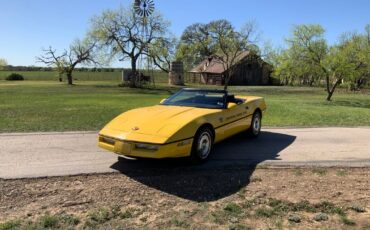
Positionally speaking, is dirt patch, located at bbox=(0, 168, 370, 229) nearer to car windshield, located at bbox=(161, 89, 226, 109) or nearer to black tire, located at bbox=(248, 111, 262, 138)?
car windshield, located at bbox=(161, 89, 226, 109)

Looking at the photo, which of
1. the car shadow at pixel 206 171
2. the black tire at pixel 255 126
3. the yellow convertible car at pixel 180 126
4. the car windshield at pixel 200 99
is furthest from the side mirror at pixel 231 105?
the black tire at pixel 255 126

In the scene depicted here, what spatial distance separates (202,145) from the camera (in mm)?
5945

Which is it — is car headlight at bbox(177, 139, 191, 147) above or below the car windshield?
below

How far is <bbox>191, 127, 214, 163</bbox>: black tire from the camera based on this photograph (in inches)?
226

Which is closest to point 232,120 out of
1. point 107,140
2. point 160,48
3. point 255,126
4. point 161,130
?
point 255,126

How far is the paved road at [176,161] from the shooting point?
18.7ft

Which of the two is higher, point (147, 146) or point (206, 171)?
point (147, 146)

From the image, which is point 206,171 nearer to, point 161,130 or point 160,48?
point 161,130

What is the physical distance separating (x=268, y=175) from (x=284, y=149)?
191 centimetres

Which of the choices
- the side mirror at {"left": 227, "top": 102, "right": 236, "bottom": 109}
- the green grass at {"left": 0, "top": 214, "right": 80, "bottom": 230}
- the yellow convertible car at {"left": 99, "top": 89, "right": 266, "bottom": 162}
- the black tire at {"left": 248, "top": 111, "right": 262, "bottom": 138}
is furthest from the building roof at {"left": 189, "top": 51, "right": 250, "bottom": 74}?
the green grass at {"left": 0, "top": 214, "right": 80, "bottom": 230}

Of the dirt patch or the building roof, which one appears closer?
the dirt patch

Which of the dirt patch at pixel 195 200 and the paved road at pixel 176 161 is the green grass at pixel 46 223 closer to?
the dirt patch at pixel 195 200

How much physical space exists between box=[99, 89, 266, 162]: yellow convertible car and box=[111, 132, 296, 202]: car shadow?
0.98 ft

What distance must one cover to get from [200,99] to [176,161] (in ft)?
4.89
